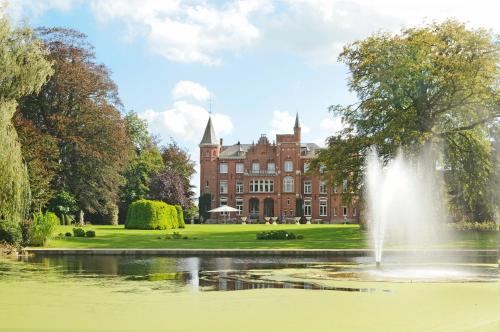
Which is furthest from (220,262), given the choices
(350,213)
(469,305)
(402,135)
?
(350,213)

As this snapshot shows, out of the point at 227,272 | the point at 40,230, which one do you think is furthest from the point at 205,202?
the point at 227,272

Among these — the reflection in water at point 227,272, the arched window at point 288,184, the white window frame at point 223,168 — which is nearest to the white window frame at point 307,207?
the arched window at point 288,184

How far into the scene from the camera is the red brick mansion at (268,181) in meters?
81.3

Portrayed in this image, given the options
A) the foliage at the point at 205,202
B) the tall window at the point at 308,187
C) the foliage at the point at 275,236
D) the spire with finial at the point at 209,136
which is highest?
the spire with finial at the point at 209,136

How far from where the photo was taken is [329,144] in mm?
39594

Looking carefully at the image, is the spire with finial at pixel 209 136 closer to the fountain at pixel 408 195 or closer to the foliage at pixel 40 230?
the fountain at pixel 408 195

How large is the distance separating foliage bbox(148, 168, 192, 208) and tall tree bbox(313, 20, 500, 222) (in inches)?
1320

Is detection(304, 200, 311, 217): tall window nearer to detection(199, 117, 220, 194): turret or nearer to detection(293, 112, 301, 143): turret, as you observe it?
detection(293, 112, 301, 143): turret

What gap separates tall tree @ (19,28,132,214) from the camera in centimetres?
4809

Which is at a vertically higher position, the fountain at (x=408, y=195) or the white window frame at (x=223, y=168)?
the white window frame at (x=223, y=168)

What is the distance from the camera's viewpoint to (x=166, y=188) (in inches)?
2704

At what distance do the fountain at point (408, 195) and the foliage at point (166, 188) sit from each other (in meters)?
34.3

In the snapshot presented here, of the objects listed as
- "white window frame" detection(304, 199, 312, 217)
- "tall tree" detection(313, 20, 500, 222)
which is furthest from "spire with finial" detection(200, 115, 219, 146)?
"tall tree" detection(313, 20, 500, 222)

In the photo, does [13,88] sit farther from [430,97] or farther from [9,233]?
[430,97]
